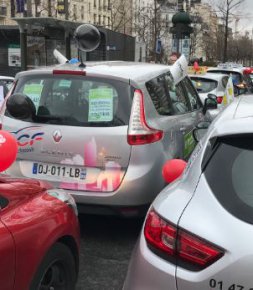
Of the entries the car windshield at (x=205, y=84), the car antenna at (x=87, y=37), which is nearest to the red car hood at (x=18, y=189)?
the car antenna at (x=87, y=37)

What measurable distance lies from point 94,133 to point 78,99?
42 centimetres

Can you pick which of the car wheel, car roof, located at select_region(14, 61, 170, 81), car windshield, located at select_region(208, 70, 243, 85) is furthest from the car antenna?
car windshield, located at select_region(208, 70, 243, 85)

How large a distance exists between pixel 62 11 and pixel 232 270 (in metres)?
22.2

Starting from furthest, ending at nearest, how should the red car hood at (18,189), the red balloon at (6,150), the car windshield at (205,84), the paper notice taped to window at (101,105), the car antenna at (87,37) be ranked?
the car windshield at (205,84)
the car antenna at (87,37)
the paper notice taped to window at (101,105)
the red balloon at (6,150)
the red car hood at (18,189)

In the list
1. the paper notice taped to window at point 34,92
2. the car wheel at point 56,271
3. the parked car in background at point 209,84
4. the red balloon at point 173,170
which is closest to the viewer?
the car wheel at point 56,271

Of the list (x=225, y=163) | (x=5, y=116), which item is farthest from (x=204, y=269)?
(x=5, y=116)

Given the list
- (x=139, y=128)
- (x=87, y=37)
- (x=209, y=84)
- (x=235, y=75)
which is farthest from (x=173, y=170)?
(x=235, y=75)

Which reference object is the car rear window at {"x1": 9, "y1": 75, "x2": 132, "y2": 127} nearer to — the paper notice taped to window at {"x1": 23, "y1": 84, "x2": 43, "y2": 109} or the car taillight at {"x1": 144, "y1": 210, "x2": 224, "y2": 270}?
the paper notice taped to window at {"x1": 23, "y1": 84, "x2": 43, "y2": 109}

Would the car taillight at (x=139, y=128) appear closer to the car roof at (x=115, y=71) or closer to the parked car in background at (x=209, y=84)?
the car roof at (x=115, y=71)

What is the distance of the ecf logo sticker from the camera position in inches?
181

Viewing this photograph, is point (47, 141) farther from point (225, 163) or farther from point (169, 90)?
point (225, 163)

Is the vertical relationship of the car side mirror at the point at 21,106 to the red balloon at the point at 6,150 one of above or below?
above

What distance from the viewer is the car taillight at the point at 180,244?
1.96 meters

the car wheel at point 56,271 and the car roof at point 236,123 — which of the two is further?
the car wheel at point 56,271
